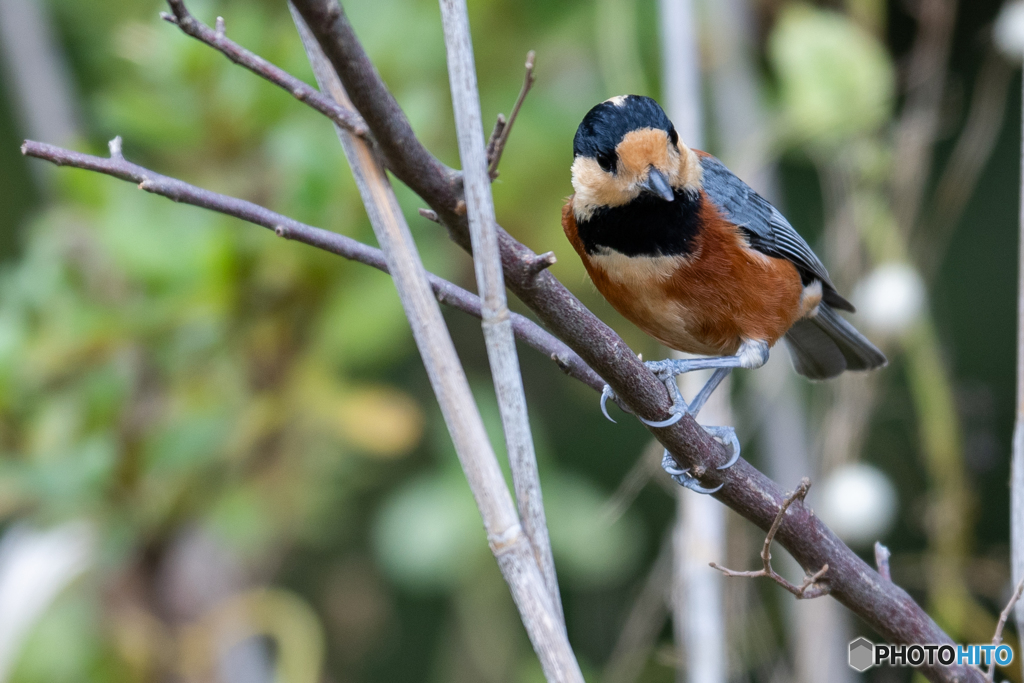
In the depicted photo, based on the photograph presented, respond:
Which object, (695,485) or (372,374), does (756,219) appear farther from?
(372,374)

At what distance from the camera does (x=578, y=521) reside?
162 centimetres

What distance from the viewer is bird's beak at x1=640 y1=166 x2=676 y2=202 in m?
1.12

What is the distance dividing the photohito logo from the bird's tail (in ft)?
1.69

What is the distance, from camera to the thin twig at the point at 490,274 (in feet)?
1.73

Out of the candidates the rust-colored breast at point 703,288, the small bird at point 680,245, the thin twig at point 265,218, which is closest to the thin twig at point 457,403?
the thin twig at point 265,218

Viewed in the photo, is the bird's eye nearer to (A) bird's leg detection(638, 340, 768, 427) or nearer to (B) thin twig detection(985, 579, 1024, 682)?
(A) bird's leg detection(638, 340, 768, 427)

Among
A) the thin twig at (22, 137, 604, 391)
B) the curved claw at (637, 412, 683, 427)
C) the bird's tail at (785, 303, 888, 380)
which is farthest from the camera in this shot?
the bird's tail at (785, 303, 888, 380)

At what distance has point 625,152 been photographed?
113 cm

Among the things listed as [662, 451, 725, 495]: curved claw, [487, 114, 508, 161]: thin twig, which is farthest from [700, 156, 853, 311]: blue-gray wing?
[487, 114, 508, 161]: thin twig

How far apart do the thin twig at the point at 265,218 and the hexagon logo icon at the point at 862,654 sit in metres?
0.47

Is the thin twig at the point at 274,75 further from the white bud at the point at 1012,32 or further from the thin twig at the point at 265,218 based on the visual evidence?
the white bud at the point at 1012,32

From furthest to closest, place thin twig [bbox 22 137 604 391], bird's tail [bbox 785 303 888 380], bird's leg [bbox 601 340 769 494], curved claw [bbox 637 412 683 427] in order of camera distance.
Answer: bird's tail [bbox 785 303 888 380] < bird's leg [bbox 601 340 769 494] < curved claw [bbox 637 412 683 427] < thin twig [bbox 22 137 604 391]

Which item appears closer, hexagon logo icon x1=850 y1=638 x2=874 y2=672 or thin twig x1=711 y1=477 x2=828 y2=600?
thin twig x1=711 y1=477 x2=828 y2=600

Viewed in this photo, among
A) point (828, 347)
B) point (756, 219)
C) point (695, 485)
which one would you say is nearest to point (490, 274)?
point (695, 485)
